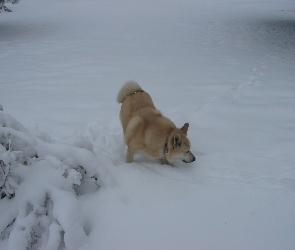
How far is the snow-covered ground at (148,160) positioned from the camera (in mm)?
2291

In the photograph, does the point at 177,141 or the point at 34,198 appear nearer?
the point at 34,198

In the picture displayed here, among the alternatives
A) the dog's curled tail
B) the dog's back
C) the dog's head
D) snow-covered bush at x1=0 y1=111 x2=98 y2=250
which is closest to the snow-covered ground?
snow-covered bush at x1=0 y1=111 x2=98 y2=250

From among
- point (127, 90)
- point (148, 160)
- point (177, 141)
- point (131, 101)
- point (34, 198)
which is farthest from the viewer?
point (127, 90)

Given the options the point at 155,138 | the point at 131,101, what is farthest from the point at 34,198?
the point at 131,101

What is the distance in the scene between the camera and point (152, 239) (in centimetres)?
231

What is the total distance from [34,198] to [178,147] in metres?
1.77

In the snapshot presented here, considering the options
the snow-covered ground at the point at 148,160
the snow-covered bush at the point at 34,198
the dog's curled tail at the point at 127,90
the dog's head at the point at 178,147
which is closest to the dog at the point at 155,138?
the dog's head at the point at 178,147

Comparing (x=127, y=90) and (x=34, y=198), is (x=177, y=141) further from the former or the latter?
(x=34, y=198)

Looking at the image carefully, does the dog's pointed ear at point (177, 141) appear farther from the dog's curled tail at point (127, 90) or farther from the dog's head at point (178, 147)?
the dog's curled tail at point (127, 90)

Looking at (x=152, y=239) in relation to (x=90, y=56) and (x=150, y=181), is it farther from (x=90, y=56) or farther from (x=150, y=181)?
(x=90, y=56)

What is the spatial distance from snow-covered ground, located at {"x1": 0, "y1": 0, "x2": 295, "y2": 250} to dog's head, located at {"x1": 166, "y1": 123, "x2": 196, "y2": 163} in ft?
0.54

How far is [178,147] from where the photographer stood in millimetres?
3420

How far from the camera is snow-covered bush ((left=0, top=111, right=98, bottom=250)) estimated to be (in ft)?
7.02

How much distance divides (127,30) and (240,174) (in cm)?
1337
